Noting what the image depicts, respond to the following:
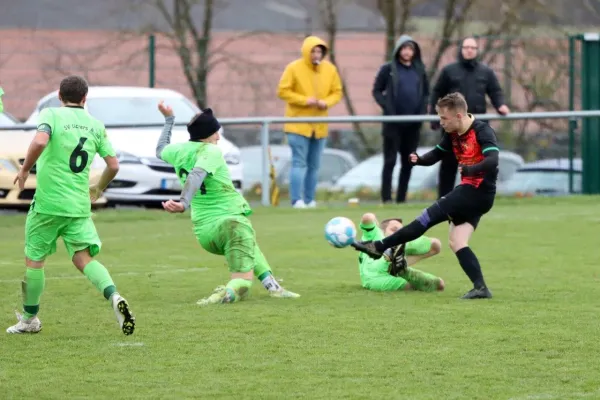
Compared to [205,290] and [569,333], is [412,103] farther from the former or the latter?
[569,333]

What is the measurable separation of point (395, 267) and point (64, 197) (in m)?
2.95

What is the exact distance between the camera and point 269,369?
744cm

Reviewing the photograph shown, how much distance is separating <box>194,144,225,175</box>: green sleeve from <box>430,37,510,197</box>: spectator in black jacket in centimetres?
696

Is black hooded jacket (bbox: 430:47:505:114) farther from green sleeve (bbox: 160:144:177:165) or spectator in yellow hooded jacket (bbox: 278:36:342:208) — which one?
green sleeve (bbox: 160:144:177:165)

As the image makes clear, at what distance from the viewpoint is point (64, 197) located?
8.60 metres

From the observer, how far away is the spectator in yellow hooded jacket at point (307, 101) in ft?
57.3

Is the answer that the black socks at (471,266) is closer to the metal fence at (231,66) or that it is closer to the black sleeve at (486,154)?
the black sleeve at (486,154)

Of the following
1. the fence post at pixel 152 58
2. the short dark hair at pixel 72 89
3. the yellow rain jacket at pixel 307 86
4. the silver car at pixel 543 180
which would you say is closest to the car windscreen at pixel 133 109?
the yellow rain jacket at pixel 307 86

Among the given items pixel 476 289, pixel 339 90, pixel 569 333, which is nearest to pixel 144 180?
pixel 339 90

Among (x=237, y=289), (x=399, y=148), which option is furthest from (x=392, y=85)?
(x=237, y=289)

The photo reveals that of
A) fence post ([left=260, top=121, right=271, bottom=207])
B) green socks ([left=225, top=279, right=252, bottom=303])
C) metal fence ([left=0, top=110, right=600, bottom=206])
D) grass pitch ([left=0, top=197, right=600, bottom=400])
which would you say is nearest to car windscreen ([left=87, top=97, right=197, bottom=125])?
metal fence ([left=0, top=110, right=600, bottom=206])

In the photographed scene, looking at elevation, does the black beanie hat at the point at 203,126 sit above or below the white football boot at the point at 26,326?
above

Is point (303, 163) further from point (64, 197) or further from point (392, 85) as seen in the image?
point (64, 197)

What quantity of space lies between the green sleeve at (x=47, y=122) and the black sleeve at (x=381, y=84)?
923 centimetres
